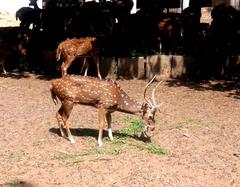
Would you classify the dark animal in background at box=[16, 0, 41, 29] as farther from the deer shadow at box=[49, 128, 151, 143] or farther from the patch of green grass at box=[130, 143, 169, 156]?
the patch of green grass at box=[130, 143, 169, 156]

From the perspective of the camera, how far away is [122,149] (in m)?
7.35

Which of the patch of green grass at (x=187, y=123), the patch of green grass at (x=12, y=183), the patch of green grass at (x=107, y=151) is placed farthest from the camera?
the patch of green grass at (x=187, y=123)

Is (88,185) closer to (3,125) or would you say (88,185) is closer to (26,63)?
(3,125)

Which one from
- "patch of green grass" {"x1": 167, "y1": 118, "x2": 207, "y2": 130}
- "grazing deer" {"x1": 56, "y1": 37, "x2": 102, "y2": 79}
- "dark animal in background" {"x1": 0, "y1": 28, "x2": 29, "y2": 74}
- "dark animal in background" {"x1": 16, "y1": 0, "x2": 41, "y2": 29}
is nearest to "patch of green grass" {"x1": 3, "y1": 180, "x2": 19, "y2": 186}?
"patch of green grass" {"x1": 167, "y1": 118, "x2": 207, "y2": 130}

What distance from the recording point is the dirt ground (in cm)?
646

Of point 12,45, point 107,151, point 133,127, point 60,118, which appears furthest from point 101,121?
point 12,45

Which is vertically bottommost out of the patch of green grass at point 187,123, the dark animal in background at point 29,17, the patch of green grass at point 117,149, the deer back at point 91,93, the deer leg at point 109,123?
the patch of green grass at point 187,123

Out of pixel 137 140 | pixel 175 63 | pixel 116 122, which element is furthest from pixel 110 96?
pixel 175 63

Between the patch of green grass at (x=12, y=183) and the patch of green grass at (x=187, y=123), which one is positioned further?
the patch of green grass at (x=187, y=123)

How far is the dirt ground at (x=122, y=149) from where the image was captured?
6.46 m

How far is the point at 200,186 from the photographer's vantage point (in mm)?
6277

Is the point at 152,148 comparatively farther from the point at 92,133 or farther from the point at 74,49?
the point at 74,49

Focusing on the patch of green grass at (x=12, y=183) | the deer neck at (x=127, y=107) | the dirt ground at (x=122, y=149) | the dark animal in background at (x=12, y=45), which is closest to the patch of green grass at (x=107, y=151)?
the dirt ground at (x=122, y=149)

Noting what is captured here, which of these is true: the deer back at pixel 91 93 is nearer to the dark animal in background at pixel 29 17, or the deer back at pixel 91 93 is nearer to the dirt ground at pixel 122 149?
the dirt ground at pixel 122 149
